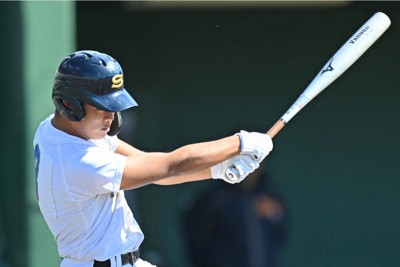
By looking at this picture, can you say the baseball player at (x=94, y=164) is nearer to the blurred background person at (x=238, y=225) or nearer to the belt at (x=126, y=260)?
the belt at (x=126, y=260)

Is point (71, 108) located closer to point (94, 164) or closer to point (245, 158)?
point (94, 164)

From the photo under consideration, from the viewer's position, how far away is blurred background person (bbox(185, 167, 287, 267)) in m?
5.52

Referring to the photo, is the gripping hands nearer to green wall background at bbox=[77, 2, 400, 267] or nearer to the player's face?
the player's face

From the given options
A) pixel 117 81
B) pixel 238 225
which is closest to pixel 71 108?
pixel 117 81

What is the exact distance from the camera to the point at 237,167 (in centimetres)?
334

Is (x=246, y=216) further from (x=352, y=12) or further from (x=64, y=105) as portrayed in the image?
(x=64, y=105)

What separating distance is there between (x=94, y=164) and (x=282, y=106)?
3.06 m

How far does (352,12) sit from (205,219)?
1.60m

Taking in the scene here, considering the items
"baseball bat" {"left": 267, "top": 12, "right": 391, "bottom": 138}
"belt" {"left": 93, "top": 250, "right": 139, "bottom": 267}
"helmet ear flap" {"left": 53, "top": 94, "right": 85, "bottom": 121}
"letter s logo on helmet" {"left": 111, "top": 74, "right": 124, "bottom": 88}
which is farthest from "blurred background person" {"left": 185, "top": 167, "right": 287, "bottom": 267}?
"helmet ear flap" {"left": 53, "top": 94, "right": 85, "bottom": 121}

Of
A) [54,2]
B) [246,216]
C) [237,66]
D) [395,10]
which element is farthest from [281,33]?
[54,2]

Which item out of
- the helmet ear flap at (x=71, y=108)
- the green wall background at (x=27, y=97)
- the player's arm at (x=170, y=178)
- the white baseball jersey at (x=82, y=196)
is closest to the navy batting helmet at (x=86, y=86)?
the helmet ear flap at (x=71, y=108)

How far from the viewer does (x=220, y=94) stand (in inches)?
233

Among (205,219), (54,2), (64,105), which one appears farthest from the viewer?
(205,219)

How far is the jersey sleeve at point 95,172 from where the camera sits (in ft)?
9.76
